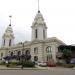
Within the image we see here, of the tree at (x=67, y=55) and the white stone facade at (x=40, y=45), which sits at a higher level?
the white stone facade at (x=40, y=45)

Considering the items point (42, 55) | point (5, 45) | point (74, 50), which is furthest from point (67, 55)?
point (5, 45)

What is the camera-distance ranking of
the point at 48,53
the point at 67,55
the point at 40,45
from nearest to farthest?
the point at 67,55, the point at 48,53, the point at 40,45

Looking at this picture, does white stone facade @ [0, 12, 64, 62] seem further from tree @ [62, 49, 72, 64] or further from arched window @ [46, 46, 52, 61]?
tree @ [62, 49, 72, 64]

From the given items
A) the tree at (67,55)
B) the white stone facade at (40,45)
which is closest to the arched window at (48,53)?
the white stone facade at (40,45)

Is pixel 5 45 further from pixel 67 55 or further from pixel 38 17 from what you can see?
pixel 67 55

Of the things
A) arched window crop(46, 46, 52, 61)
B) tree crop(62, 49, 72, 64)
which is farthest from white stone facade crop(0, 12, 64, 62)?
tree crop(62, 49, 72, 64)

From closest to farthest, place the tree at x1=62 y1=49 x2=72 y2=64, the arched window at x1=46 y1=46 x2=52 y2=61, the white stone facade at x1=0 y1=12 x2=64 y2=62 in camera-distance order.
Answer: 1. the tree at x1=62 y1=49 x2=72 y2=64
2. the white stone facade at x1=0 y1=12 x2=64 y2=62
3. the arched window at x1=46 y1=46 x2=52 y2=61

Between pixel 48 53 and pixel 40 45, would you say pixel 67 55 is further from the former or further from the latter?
pixel 40 45

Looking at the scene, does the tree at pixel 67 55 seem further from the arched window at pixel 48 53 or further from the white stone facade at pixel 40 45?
the arched window at pixel 48 53

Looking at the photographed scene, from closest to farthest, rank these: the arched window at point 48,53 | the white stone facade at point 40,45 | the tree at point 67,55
A: the tree at point 67,55 → the white stone facade at point 40,45 → the arched window at point 48,53

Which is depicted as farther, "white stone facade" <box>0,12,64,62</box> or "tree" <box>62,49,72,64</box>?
"white stone facade" <box>0,12,64,62</box>

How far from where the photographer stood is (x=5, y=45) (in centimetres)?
9838

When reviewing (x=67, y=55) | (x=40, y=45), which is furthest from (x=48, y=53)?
(x=67, y=55)

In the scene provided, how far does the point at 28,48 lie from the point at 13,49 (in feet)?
36.4
